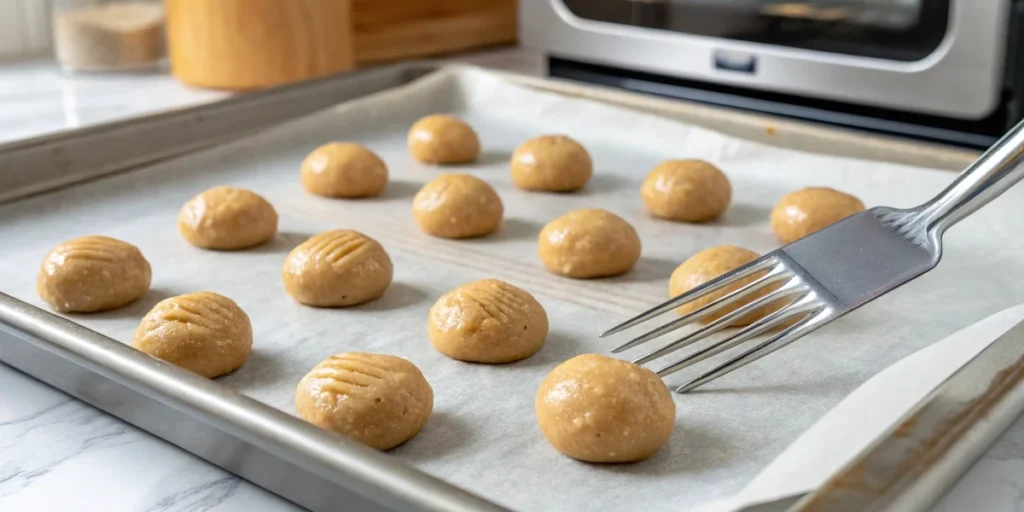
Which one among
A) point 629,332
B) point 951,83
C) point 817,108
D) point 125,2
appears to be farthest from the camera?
point 125,2

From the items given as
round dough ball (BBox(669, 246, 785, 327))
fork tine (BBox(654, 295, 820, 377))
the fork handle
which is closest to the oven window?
round dough ball (BBox(669, 246, 785, 327))

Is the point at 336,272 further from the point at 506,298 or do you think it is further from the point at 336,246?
the point at 506,298

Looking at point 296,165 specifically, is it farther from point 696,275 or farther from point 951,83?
point 951,83

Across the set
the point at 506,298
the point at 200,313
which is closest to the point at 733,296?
the point at 506,298

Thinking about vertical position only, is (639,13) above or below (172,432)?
above

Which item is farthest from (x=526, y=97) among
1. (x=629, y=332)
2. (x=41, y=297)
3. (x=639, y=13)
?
(x=41, y=297)

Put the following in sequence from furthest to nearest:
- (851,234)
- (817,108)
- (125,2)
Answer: (125,2), (817,108), (851,234)
